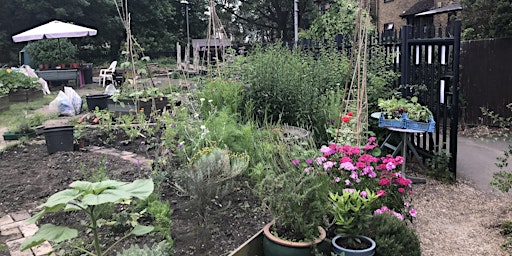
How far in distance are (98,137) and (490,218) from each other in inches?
189

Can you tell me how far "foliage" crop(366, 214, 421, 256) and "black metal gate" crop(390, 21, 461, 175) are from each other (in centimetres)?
282

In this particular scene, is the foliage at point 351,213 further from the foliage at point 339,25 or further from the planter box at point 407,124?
the foliage at point 339,25

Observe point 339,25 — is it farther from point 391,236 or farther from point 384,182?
point 391,236

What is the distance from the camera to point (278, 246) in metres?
2.68

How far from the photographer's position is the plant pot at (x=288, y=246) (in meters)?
2.63

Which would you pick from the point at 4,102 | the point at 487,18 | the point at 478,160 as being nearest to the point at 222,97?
the point at 478,160

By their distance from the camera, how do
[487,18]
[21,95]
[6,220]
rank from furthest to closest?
[21,95]
[487,18]
[6,220]

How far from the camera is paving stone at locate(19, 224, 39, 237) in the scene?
3.29m

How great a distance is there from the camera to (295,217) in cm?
273

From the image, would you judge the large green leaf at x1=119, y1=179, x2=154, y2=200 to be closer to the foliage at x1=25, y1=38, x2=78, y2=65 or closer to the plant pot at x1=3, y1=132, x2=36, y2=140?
the plant pot at x1=3, y1=132, x2=36, y2=140

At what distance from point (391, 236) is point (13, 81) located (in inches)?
434

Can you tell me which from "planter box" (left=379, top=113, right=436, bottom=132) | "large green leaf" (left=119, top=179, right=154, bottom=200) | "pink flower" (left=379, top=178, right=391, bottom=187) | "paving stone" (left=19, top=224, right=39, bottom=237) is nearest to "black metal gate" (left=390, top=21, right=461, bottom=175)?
"planter box" (left=379, top=113, right=436, bottom=132)

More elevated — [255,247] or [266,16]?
[266,16]

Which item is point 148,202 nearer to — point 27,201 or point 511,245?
point 27,201
